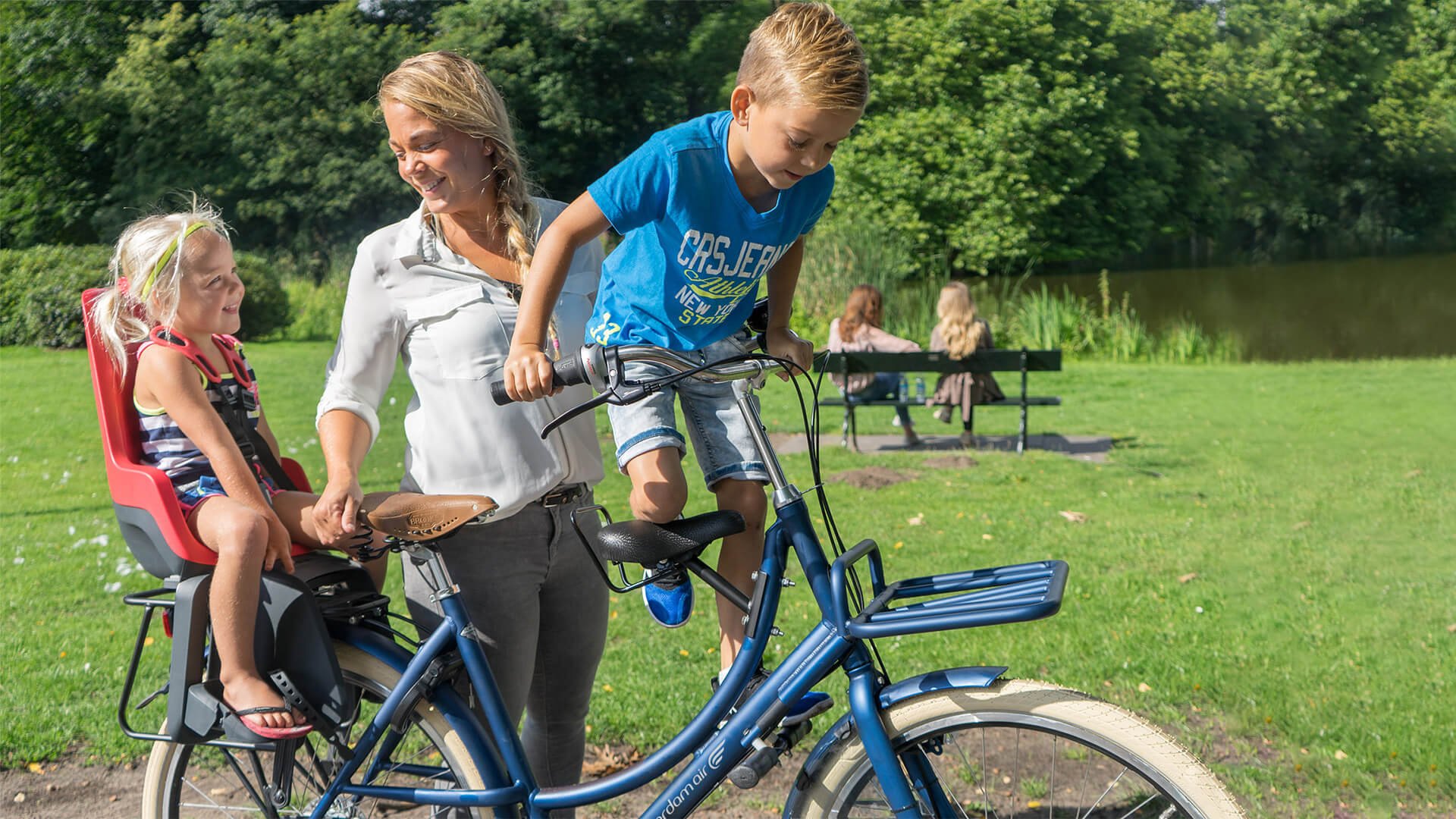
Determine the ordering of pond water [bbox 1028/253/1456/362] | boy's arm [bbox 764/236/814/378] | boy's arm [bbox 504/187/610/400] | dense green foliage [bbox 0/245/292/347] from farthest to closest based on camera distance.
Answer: pond water [bbox 1028/253/1456/362] < dense green foliage [bbox 0/245/292/347] < boy's arm [bbox 764/236/814/378] < boy's arm [bbox 504/187/610/400]

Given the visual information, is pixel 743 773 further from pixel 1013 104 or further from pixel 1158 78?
pixel 1158 78

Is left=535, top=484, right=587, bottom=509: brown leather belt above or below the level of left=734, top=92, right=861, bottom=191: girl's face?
below

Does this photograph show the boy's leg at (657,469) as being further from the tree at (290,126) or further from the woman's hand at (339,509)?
the tree at (290,126)

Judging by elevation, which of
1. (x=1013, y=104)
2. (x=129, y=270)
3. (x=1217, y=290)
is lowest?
(x=1217, y=290)

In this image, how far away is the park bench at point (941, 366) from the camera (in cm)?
1062

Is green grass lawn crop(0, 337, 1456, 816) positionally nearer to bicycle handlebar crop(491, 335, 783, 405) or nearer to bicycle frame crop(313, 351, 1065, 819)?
bicycle frame crop(313, 351, 1065, 819)

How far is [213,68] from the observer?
1050 inches

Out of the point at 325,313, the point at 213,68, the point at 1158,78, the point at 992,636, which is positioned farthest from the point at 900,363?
the point at 1158,78

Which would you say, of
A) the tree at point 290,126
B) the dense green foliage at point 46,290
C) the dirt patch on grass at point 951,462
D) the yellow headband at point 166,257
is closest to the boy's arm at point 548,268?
the yellow headband at point 166,257

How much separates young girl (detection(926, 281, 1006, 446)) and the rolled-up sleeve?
27.9ft

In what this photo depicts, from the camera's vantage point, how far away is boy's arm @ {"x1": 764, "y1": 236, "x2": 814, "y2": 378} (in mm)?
2617

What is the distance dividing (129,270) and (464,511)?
3.25 ft

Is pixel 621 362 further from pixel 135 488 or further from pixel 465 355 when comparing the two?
pixel 135 488

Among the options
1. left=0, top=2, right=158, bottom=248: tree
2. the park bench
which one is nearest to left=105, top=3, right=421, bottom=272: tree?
left=0, top=2, right=158, bottom=248: tree
